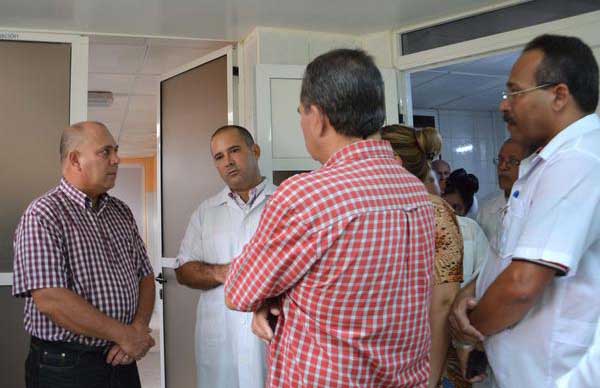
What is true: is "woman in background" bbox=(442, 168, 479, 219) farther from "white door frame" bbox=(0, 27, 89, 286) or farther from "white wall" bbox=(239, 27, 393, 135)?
"white door frame" bbox=(0, 27, 89, 286)

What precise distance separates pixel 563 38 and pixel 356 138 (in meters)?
0.63

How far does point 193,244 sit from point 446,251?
127 centimetres

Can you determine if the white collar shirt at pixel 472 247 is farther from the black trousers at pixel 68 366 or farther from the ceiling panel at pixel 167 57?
the ceiling panel at pixel 167 57

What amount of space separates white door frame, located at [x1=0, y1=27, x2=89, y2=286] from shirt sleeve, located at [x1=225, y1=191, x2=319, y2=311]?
6.84 feet

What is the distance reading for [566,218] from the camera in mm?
971

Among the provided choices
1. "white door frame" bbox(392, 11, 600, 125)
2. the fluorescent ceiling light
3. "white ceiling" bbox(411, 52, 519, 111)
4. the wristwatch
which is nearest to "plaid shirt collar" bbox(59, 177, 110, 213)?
the wristwatch

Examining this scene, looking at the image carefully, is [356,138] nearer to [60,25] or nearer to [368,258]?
[368,258]

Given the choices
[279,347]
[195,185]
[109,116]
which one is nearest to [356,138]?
[279,347]

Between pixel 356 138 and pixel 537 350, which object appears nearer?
pixel 356 138

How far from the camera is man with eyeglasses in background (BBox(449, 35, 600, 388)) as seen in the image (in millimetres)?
979

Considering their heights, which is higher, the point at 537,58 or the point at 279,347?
the point at 537,58

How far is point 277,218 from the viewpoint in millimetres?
829

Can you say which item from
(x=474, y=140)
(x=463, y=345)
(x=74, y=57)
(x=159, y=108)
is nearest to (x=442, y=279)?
(x=463, y=345)

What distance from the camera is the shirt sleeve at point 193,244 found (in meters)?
2.14
